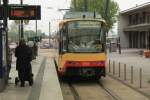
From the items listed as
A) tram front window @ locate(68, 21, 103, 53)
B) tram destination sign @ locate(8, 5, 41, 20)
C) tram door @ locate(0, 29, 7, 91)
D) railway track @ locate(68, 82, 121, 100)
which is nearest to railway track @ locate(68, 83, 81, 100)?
railway track @ locate(68, 82, 121, 100)

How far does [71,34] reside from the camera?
25.5 m

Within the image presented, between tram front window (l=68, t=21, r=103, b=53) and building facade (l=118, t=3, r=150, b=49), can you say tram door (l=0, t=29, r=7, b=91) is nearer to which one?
tram front window (l=68, t=21, r=103, b=53)

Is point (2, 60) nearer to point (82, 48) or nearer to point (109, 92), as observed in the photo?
point (109, 92)

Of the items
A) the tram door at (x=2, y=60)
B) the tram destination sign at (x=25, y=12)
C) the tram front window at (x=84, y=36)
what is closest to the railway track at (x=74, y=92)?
the tram front window at (x=84, y=36)

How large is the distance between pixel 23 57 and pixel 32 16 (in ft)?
5.80

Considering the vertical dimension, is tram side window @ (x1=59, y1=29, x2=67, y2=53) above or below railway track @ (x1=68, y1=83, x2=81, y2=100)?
above

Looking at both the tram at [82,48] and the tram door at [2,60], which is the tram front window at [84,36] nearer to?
the tram at [82,48]

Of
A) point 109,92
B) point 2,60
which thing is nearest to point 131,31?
point 109,92

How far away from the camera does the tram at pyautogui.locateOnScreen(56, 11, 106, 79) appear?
81.7 feet

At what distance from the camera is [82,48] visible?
987 inches

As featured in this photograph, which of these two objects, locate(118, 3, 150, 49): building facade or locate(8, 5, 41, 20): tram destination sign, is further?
locate(118, 3, 150, 49): building facade

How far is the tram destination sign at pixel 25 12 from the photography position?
20672mm

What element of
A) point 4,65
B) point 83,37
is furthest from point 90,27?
point 4,65

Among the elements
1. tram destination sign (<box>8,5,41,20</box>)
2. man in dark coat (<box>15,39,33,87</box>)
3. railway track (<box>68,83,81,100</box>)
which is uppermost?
tram destination sign (<box>8,5,41,20</box>)
